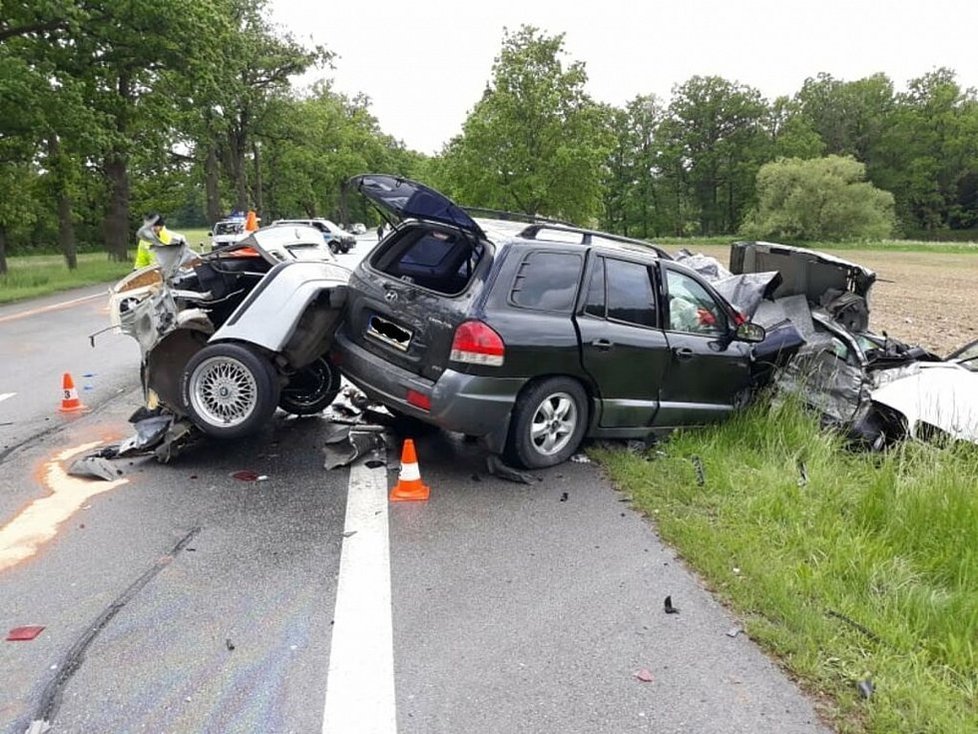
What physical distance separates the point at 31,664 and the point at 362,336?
10.4 feet

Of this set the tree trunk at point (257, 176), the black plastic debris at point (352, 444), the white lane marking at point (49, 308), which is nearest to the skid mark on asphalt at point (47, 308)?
the white lane marking at point (49, 308)

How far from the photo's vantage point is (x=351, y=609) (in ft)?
11.5

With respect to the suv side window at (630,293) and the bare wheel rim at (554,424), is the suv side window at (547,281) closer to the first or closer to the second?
the suv side window at (630,293)

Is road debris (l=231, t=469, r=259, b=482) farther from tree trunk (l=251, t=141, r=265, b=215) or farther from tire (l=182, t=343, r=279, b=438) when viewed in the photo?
tree trunk (l=251, t=141, r=265, b=215)

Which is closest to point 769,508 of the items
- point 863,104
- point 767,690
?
point 767,690

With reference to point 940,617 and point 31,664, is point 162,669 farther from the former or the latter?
point 940,617

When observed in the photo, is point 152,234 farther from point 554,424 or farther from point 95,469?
point 554,424

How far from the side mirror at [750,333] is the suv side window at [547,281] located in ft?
6.02

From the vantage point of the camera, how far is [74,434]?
20.6 ft

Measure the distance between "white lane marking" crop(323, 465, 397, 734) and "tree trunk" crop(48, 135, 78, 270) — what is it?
24.5 meters

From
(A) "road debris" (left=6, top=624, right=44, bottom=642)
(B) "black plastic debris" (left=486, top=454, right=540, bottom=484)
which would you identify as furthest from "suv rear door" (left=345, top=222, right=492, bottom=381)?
(A) "road debris" (left=6, top=624, right=44, bottom=642)

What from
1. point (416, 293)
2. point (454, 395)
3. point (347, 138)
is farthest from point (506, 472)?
point (347, 138)

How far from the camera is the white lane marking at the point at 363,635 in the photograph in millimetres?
2719

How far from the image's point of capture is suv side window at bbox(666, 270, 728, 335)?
20.1 feet
